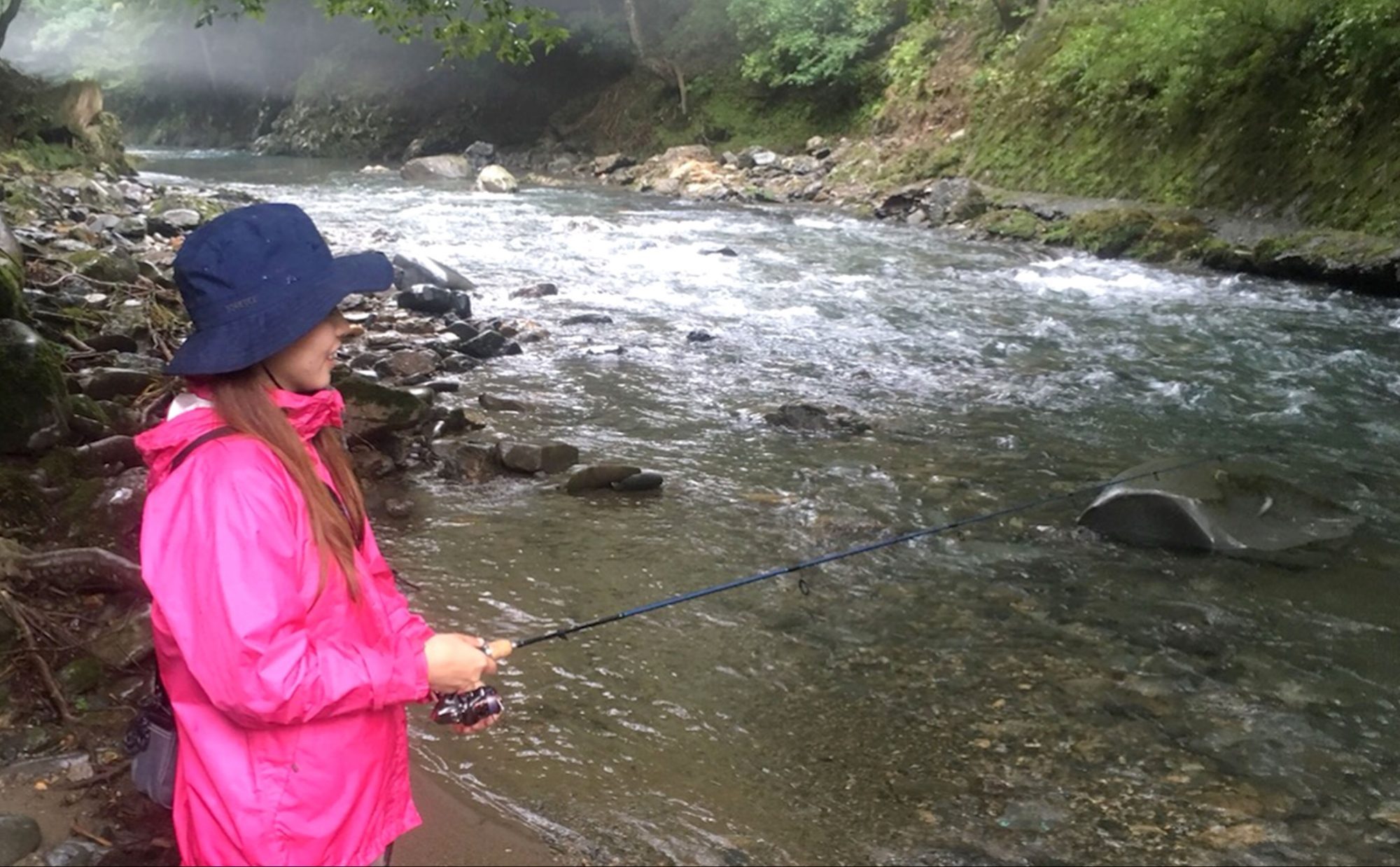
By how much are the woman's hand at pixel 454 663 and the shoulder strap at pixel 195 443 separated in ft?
1.64

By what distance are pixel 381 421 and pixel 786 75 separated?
1005 inches

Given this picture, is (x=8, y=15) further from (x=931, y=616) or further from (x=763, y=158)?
(x=763, y=158)

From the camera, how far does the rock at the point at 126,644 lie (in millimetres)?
3457

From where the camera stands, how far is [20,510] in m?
4.32

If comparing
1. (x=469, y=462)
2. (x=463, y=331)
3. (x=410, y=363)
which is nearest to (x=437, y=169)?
(x=463, y=331)

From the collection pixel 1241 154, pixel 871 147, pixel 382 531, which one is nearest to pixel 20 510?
pixel 382 531

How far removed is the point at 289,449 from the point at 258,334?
0.64 ft

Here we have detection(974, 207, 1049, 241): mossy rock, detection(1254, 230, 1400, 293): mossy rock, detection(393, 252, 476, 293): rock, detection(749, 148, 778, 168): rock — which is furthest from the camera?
detection(749, 148, 778, 168): rock

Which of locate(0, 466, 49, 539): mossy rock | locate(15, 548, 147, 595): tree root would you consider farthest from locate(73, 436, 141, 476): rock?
locate(15, 548, 147, 595): tree root

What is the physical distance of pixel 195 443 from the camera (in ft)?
5.77

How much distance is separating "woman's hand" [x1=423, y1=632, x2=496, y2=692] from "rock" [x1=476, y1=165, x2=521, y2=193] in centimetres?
2456

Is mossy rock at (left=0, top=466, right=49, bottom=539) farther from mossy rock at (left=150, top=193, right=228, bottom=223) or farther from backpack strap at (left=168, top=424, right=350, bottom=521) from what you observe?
mossy rock at (left=150, top=193, right=228, bottom=223)

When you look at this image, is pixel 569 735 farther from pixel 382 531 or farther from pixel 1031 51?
pixel 1031 51

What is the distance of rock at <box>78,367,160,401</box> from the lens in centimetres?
583
